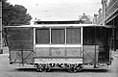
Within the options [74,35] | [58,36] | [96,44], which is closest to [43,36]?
[58,36]

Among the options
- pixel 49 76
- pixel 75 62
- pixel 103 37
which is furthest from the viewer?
pixel 103 37

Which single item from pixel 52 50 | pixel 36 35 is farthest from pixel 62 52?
pixel 36 35

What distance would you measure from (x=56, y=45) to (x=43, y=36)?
1.01 meters

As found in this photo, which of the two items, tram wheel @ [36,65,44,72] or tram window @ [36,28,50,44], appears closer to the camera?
tram wheel @ [36,65,44,72]

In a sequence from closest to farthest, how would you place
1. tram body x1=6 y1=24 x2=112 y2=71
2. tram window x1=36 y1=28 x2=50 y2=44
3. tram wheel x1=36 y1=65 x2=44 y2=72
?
tram body x1=6 y1=24 x2=112 y2=71 → tram wheel x1=36 y1=65 x2=44 y2=72 → tram window x1=36 y1=28 x2=50 y2=44

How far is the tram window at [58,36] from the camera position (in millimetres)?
18109

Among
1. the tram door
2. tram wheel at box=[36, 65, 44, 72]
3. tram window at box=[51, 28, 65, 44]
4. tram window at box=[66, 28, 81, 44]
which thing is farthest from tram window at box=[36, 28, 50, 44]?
the tram door

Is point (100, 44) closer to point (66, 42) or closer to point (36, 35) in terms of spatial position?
point (66, 42)

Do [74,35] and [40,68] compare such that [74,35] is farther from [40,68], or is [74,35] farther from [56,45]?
[40,68]

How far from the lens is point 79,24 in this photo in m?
18.0

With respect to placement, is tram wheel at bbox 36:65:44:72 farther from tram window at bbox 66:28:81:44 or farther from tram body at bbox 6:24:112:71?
tram window at bbox 66:28:81:44

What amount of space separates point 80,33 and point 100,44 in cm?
189

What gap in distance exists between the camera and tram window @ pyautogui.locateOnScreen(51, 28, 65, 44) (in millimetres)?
18109

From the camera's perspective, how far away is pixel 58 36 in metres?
18.1
